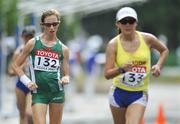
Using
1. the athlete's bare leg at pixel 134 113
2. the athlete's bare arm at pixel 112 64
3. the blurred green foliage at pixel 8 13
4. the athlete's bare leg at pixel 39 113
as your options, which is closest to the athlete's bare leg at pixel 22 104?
the athlete's bare leg at pixel 39 113

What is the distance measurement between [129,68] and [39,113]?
1.27m

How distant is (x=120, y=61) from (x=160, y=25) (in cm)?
6132

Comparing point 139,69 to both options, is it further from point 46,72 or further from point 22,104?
point 22,104

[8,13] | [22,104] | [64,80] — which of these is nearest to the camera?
[64,80]

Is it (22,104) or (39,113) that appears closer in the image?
(39,113)

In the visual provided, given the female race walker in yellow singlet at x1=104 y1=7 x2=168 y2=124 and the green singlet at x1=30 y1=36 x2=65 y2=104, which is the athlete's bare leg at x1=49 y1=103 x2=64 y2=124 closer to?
the green singlet at x1=30 y1=36 x2=65 y2=104

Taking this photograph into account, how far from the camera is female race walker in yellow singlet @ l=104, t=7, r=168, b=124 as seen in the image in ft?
35.4

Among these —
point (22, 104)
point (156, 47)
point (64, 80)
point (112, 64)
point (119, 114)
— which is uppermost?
point (156, 47)

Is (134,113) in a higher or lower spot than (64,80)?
lower

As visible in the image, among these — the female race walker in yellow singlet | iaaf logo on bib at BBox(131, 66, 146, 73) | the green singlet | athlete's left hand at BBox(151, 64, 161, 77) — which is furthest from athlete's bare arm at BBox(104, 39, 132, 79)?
the green singlet

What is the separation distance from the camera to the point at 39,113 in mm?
10891

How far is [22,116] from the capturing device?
44.6 feet

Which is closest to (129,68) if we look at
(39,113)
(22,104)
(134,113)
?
(134,113)

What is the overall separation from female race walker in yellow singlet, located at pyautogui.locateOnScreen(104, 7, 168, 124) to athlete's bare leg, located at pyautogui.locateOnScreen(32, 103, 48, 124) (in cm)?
90
